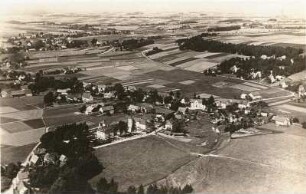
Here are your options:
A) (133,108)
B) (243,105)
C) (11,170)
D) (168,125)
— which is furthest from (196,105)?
(11,170)

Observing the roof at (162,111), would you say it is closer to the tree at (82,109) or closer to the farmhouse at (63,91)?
the tree at (82,109)

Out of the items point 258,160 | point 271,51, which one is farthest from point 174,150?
point 271,51

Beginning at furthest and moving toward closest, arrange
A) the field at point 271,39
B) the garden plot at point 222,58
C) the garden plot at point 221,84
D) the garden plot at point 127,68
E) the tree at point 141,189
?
1. the garden plot at point 222,58
2. the garden plot at point 127,68
3. the field at point 271,39
4. the garden plot at point 221,84
5. the tree at point 141,189

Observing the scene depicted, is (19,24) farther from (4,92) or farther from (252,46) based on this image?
(252,46)

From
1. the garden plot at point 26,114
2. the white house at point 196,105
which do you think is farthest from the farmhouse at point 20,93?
the white house at point 196,105

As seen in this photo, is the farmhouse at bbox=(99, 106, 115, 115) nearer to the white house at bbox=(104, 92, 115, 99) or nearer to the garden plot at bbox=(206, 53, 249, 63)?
the white house at bbox=(104, 92, 115, 99)

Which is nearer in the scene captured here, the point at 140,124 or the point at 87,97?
the point at 140,124

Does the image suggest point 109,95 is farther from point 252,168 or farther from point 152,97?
point 252,168
